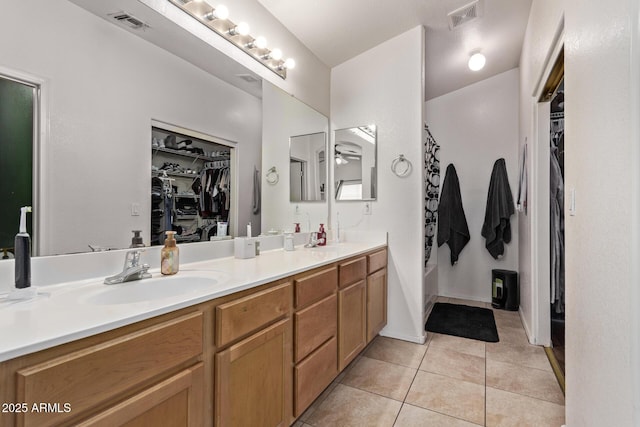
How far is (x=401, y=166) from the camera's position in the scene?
2666 millimetres

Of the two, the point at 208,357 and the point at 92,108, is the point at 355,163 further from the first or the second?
the point at 208,357

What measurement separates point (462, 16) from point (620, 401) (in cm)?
264

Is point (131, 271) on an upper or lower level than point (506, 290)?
upper

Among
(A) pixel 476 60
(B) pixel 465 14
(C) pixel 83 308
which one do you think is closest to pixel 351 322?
(C) pixel 83 308

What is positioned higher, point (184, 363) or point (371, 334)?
point (184, 363)

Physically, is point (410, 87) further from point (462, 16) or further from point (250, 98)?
point (250, 98)

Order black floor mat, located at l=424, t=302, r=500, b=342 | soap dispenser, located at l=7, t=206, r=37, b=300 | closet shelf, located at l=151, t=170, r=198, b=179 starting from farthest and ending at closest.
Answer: black floor mat, located at l=424, t=302, r=500, b=342
closet shelf, located at l=151, t=170, r=198, b=179
soap dispenser, located at l=7, t=206, r=37, b=300

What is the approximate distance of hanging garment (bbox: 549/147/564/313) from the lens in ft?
8.13

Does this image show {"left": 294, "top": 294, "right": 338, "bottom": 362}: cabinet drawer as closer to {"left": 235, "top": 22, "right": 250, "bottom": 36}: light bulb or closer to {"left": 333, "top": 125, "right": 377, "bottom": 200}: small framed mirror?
{"left": 333, "top": 125, "right": 377, "bottom": 200}: small framed mirror

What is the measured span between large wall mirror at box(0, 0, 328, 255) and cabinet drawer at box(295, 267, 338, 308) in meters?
0.74

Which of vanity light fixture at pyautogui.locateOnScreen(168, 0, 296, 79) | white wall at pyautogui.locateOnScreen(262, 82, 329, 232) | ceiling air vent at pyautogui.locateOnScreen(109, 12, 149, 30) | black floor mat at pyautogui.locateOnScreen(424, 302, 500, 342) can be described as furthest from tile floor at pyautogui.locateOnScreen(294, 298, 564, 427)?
vanity light fixture at pyautogui.locateOnScreen(168, 0, 296, 79)

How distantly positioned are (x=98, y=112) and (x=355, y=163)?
2014 mm

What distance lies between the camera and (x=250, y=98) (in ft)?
6.64

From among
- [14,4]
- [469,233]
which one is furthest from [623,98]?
[469,233]
